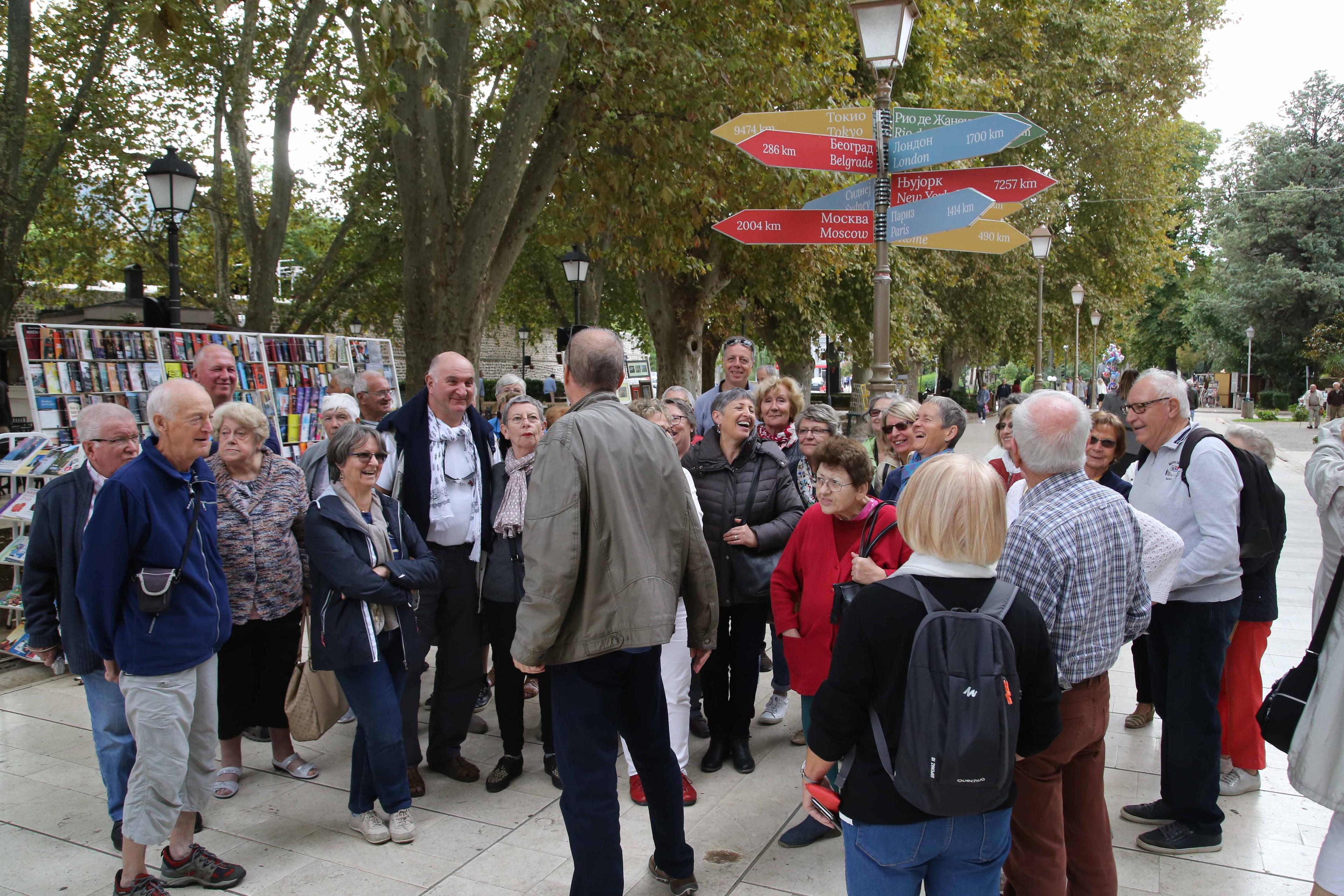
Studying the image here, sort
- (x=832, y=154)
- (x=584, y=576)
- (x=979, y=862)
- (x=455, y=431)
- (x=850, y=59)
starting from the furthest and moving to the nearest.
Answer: (x=850, y=59) → (x=832, y=154) → (x=455, y=431) → (x=584, y=576) → (x=979, y=862)

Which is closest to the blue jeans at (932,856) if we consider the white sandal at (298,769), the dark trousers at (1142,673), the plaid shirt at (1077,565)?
the plaid shirt at (1077,565)

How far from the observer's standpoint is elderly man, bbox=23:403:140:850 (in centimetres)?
349

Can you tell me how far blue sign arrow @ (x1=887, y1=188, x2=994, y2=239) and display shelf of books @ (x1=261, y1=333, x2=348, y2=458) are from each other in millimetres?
5241

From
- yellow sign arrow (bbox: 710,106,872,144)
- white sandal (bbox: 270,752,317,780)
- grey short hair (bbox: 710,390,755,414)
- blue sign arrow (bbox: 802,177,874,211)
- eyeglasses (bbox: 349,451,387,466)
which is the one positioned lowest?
white sandal (bbox: 270,752,317,780)

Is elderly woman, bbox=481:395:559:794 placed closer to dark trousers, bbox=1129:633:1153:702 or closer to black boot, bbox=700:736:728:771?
black boot, bbox=700:736:728:771

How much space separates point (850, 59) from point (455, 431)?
8649 mm

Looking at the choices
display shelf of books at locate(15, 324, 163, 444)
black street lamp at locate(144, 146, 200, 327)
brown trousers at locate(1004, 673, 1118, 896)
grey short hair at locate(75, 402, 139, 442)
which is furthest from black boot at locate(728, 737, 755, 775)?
black street lamp at locate(144, 146, 200, 327)

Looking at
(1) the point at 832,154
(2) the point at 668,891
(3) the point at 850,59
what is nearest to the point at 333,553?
(2) the point at 668,891

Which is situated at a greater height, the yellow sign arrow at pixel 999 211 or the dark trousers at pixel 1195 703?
the yellow sign arrow at pixel 999 211

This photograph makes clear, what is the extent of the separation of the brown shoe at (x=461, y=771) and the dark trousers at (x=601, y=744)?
4.73 ft

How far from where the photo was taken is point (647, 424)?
3.17m

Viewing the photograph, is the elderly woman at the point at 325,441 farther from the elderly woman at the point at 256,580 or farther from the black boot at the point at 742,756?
the black boot at the point at 742,756

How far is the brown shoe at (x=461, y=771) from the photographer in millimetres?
4352

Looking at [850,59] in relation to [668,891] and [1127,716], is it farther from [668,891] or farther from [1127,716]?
[668,891]
